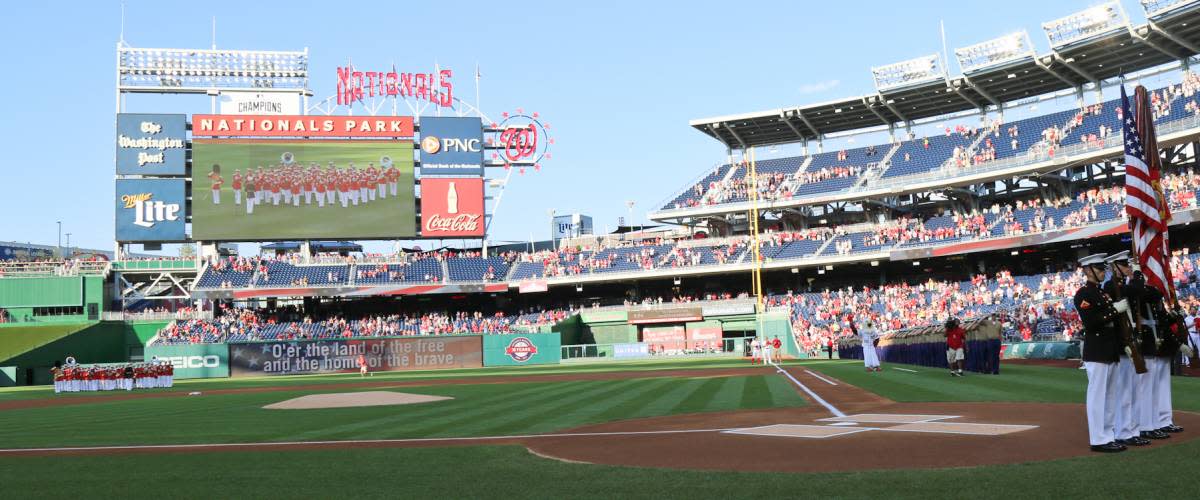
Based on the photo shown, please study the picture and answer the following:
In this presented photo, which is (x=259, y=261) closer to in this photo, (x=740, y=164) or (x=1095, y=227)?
(x=740, y=164)

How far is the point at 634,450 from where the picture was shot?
31.4 feet

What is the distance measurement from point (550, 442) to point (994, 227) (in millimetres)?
41099

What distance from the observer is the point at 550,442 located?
10656 millimetres

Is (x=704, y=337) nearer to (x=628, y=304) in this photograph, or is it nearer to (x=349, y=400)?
(x=628, y=304)

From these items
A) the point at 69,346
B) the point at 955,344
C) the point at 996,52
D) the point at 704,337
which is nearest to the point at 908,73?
the point at 996,52

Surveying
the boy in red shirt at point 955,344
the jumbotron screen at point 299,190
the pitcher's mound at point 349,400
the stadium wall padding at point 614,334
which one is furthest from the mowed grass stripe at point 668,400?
the jumbotron screen at point 299,190

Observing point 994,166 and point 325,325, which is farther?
point 325,325

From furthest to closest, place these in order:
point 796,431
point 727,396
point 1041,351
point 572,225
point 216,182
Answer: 1. point 572,225
2. point 216,182
3. point 1041,351
4. point 727,396
5. point 796,431

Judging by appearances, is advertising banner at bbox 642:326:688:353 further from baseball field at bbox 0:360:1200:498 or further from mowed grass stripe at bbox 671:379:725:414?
baseball field at bbox 0:360:1200:498

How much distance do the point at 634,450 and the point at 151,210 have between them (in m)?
53.8

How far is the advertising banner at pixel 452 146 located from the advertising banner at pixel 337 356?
13.4 metres

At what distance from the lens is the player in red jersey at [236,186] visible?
182 feet

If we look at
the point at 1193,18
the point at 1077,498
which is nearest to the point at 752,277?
the point at 1193,18

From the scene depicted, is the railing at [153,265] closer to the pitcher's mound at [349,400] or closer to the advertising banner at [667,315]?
the advertising banner at [667,315]
